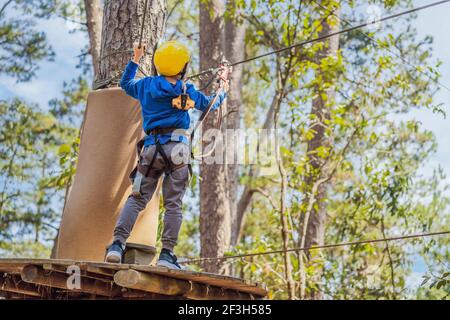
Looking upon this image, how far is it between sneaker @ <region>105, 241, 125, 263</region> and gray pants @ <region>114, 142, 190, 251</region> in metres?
0.04

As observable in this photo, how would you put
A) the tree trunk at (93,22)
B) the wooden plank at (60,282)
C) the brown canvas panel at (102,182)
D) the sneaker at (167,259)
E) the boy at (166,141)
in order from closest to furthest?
1. the wooden plank at (60,282)
2. the sneaker at (167,259)
3. the boy at (166,141)
4. the brown canvas panel at (102,182)
5. the tree trunk at (93,22)

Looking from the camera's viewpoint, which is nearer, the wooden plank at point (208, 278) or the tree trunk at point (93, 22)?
the wooden plank at point (208, 278)

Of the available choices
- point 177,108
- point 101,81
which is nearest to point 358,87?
point 101,81

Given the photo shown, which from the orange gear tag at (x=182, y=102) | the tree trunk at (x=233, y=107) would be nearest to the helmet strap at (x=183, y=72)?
the orange gear tag at (x=182, y=102)

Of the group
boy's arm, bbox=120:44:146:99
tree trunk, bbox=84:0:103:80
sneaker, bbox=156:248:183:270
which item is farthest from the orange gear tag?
tree trunk, bbox=84:0:103:80

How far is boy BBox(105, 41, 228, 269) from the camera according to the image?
3.88 metres

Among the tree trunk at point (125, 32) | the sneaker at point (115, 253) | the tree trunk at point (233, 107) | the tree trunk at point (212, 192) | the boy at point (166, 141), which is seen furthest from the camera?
the tree trunk at point (233, 107)

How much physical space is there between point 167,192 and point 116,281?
2.36ft

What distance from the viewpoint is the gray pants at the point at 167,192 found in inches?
151

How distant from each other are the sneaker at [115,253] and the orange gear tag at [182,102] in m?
0.84

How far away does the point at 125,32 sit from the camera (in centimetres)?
504

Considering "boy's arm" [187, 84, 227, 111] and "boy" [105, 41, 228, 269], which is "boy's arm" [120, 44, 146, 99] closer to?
"boy" [105, 41, 228, 269]

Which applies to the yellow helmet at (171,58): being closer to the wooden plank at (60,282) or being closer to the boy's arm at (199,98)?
the boy's arm at (199,98)

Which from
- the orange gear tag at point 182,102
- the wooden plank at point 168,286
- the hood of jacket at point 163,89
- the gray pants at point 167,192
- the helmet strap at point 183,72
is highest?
the helmet strap at point 183,72
